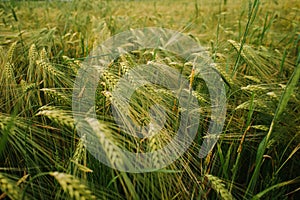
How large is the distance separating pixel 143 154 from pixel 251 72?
86cm

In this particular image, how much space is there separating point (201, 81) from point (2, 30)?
1.35 m

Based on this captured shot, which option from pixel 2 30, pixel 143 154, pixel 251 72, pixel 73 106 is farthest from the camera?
pixel 2 30

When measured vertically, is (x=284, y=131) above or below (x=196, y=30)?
below

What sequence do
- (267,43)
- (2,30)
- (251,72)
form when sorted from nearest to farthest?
(251,72) → (2,30) → (267,43)

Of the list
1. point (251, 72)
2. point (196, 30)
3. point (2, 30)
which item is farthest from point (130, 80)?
point (196, 30)

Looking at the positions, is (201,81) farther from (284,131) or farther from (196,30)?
(196,30)

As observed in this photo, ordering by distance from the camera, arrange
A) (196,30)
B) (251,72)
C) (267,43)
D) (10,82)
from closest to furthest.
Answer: (10,82), (251,72), (267,43), (196,30)

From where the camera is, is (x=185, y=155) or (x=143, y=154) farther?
(x=185, y=155)

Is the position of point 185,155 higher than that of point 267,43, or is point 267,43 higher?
point 267,43

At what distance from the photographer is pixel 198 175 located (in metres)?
0.86

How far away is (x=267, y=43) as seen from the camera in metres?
1.85

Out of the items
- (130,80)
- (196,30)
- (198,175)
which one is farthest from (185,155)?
(196,30)

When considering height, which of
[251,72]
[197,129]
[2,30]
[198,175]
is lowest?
[198,175]

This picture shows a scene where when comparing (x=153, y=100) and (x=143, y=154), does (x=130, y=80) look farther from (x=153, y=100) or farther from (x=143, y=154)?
(x=143, y=154)
